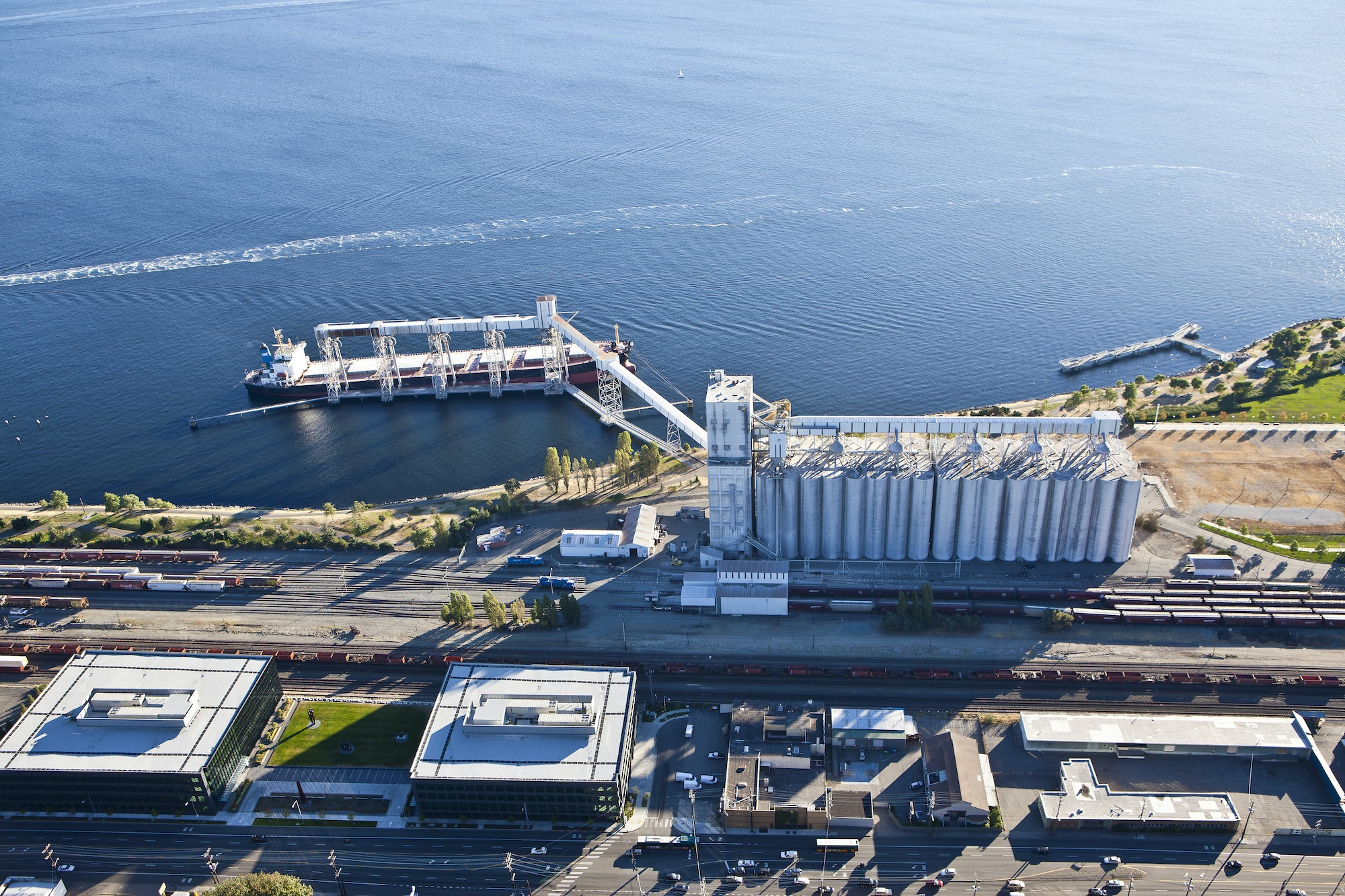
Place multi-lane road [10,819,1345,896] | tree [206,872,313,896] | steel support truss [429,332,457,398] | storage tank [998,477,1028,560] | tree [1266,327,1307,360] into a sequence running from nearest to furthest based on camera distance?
tree [206,872,313,896] < multi-lane road [10,819,1345,896] < storage tank [998,477,1028,560] < tree [1266,327,1307,360] < steel support truss [429,332,457,398]

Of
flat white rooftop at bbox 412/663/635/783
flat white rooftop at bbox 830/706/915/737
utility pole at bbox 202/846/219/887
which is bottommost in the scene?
utility pole at bbox 202/846/219/887

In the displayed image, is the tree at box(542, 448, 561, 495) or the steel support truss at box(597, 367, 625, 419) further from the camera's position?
the steel support truss at box(597, 367, 625, 419)

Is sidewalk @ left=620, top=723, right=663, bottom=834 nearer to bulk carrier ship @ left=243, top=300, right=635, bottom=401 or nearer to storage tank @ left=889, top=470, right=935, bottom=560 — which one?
storage tank @ left=889, top=470, right=935, bottom=560

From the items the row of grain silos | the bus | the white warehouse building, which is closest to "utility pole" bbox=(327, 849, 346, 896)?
the bus

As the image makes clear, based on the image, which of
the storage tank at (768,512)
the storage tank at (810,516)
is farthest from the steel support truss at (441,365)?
the storage tank at (810,516)

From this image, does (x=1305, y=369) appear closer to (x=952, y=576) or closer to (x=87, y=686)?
(x=952, y=576)

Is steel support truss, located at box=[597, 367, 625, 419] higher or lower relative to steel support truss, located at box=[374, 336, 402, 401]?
lower

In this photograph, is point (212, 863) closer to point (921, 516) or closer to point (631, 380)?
point (921, 516)

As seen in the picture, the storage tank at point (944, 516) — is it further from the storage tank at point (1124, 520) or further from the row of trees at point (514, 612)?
the row of trees at point (514, 612)
